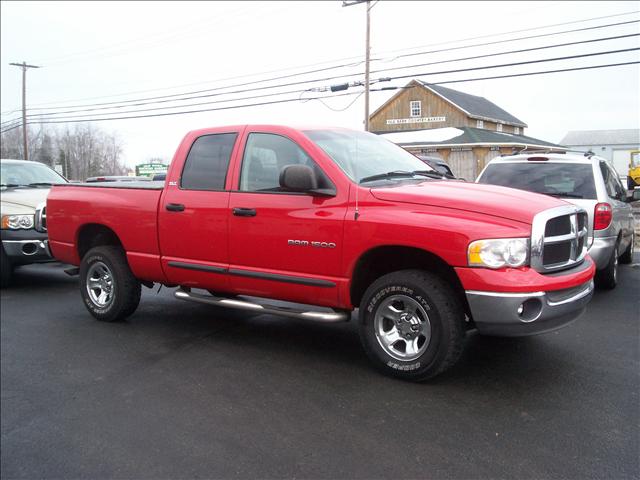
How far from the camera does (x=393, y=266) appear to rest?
4.33 meters

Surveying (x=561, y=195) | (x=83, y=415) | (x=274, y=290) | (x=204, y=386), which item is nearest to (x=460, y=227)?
(x=274, y=290)

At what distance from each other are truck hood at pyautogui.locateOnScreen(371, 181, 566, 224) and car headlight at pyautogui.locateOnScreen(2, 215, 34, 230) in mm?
5357

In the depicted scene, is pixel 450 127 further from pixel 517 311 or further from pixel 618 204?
pixel 517 311

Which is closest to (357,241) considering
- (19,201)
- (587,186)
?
(587,186)

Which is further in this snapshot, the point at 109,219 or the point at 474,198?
the point at 109,219

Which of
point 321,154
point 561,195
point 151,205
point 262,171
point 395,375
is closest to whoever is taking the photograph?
point 395,375

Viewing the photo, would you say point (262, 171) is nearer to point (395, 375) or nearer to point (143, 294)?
point (395, 375)

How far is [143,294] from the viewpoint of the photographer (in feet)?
24.5

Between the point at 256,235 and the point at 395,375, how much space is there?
162 centimetres

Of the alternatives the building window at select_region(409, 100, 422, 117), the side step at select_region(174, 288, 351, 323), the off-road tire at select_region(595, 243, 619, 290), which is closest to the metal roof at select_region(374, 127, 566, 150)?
the building window at select_region(409, 100, 422, 117)

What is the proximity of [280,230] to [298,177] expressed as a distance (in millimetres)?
522

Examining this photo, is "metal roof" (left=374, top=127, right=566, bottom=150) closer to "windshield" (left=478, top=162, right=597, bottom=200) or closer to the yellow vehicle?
the yellow vehicle

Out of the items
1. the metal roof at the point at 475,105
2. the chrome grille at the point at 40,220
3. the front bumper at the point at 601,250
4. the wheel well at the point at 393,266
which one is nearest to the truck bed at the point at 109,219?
the chrome grille at the point at 40,220

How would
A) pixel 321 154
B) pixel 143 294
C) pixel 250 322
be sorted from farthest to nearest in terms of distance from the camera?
Answer: pixel 143 294
pixel 250 322
pixel 321 154
